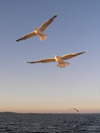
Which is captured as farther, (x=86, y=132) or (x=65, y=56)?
(x=86, y=132)

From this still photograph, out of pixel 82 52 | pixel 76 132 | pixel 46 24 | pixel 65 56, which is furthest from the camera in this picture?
pixel 76 132

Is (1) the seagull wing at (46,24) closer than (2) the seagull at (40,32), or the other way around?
(1) the seagull wing at (46,24)

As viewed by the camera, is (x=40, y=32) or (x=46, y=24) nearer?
(x=46, y=24)

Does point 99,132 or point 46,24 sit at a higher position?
point 46,24

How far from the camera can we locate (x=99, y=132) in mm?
51812

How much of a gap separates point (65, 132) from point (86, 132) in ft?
15.8

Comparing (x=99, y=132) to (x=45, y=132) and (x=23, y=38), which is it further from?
(x=23, y=38)

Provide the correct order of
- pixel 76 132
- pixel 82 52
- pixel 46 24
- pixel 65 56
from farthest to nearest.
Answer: pixel 76 132
pixel 46 24
pixel 65 56
pixel 82 52

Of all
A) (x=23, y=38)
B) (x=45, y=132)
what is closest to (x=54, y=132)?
(x=45, y=132)

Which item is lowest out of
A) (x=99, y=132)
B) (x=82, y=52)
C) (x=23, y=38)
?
(x=99, y=132)

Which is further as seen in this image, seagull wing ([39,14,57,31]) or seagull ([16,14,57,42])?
seagull ([16,14,57,42])

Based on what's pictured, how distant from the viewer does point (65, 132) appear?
51.8m

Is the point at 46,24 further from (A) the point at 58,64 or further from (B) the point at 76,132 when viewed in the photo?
(B) the point at 76,132

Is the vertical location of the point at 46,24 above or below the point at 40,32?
above
